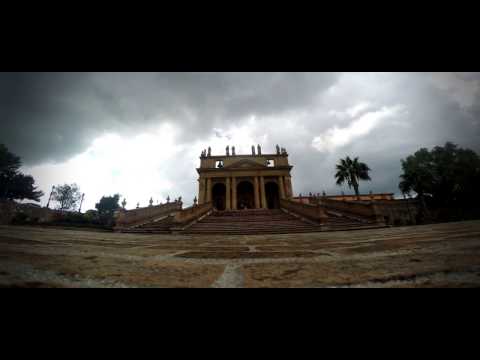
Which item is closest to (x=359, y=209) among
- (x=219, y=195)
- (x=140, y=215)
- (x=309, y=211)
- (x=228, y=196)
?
(x=309, y=211)

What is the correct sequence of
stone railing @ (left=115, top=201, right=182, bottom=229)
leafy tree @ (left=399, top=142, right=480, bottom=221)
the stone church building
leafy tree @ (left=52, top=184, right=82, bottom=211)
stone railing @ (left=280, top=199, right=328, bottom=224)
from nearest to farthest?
stone railing @ (left=115, top=201, right=182, bottom=229), stone railing @ (left=280, top=199, right=328, bottom=224), the stone church building, leafy tree @ (left=399, top=142, right=480, bottom=221), leafy tree @ (left=52, top=184, right=82, bottom=211)

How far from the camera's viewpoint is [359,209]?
1235 centimetres

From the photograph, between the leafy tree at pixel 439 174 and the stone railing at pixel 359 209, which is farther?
the leafy tree at pixel 439 174

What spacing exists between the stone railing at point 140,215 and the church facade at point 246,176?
942 cm

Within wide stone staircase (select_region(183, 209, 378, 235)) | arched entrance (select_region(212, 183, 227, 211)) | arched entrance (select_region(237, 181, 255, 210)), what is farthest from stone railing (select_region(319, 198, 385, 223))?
arched entrance (select_region(212, 183, 227, 211))

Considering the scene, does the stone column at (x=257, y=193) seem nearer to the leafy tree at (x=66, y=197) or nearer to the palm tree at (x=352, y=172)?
the palm tree at (x=352, y=172)

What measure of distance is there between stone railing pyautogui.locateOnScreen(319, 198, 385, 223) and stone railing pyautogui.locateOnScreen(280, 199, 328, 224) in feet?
1.52

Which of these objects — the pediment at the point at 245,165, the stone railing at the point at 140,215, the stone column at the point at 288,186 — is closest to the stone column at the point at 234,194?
the pediment at the point at 245,165

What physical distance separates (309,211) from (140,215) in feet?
36.4

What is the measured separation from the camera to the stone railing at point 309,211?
35.1 feet

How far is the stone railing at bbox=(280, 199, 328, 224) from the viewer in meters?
10.7

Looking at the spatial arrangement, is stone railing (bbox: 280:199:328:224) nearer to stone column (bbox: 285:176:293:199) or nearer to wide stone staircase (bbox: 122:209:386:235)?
wide stone staircase (bbox: 122:209:386:235)
